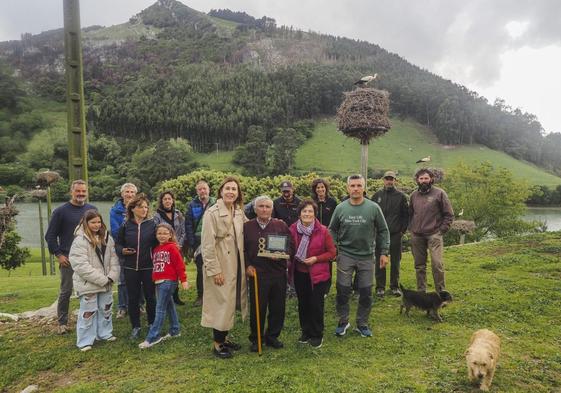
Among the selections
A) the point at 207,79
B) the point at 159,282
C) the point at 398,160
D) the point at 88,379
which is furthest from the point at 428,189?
the point at 207,79

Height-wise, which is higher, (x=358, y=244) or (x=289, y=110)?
(x=289, y=110)

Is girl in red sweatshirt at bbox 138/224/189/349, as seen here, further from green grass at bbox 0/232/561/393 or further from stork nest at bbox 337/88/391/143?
stork nest at bbox 337/88/391/143

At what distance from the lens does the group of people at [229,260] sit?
5148 millimetres

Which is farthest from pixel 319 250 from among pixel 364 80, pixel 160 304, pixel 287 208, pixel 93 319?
pixel 364 80

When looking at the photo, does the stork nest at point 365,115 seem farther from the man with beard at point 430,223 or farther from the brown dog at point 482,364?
the brown dog at point 482,364

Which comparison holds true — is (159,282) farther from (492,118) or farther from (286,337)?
(492,118)

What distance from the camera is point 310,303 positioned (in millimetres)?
5504

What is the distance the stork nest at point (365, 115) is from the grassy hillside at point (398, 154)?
62.8 metres

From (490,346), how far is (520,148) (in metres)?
117

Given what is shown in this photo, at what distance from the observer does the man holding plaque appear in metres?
5.09

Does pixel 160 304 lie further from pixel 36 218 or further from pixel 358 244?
pixel 36 218

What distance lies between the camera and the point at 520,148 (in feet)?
332

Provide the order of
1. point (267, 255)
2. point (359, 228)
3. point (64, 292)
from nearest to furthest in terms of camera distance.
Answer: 1. point (267, 255)
2. point (359, 228)
3. point (64, 292)

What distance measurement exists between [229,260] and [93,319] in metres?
2.70
